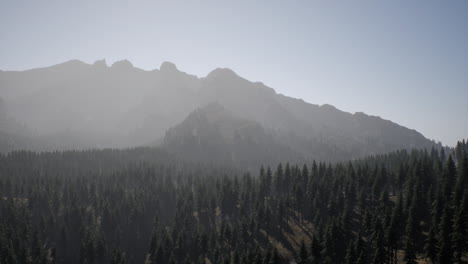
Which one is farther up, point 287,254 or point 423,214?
point 423,214

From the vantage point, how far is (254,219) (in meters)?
102

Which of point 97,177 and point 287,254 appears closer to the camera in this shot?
point 287,254

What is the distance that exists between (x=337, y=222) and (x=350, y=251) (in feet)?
44.3

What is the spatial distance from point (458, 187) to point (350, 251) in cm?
4204

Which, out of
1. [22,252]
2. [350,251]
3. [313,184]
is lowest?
[22,252]

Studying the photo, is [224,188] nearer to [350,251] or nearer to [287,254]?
[287,254]

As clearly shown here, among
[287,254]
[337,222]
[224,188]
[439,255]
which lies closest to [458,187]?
[439,255]

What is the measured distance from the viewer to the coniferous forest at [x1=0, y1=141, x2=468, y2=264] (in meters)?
75.5

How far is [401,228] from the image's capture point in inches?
3243

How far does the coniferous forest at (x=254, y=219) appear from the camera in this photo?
7550cm

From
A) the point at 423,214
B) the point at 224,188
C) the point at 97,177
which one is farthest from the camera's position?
the point at 97,177

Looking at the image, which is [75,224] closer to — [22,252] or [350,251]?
[22,252]

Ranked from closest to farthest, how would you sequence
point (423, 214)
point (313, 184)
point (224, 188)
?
point (423, 214) < point (313, 184) < point (224, 188)

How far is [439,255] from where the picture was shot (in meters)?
63.3
